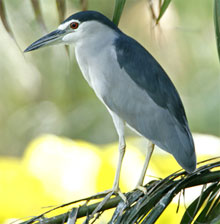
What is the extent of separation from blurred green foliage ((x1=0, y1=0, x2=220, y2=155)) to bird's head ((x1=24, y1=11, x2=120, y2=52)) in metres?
4.14

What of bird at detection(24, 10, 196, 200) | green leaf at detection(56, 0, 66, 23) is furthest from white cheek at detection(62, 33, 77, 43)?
green leaf at detection(56, 0, 66, 23)

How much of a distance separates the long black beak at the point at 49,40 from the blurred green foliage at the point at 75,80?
420cm

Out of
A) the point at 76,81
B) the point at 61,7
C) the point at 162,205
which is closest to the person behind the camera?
the point at 162,205

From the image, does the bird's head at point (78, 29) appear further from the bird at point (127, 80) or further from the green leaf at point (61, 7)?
the green leaf at point (61, 7)

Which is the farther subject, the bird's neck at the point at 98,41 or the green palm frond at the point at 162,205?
the bird's neck at the point at 98,41

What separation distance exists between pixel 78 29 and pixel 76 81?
4.85 metres

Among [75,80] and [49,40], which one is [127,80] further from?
[75,80]

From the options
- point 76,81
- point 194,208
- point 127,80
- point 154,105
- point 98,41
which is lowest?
point 194,208

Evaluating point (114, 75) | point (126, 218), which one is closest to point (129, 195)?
point (126, 218)

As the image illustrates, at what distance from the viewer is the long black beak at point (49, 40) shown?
5.27 feet

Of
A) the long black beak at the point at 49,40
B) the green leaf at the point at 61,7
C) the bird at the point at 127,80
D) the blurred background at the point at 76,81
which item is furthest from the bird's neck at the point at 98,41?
the blurred background at the point at 76,81

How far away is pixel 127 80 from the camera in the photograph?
1.67 meters

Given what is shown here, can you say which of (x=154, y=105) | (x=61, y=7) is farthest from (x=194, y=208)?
(x=61, y=7)

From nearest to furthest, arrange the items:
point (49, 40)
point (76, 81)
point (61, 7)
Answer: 1. point (61, 7)
2. point (49, 40)
3. point (76, 81)
